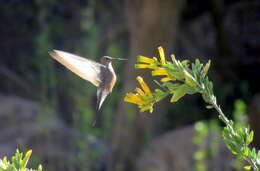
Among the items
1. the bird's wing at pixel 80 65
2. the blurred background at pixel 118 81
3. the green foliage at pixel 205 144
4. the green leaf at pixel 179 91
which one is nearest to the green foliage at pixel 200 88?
the green leaf at pixel 179 91

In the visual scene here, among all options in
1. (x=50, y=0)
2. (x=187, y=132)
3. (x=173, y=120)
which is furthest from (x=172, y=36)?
(x=173, y=120)

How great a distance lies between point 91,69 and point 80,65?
0.30 ft

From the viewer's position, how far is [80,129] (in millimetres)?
5176

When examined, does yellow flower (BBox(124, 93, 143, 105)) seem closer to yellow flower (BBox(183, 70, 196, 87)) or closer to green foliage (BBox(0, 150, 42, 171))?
yellow flower (BBox(183, 70, 196, 87))

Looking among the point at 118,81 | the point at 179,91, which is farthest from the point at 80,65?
the point at 118,81

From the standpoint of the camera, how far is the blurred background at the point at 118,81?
17.8 feet

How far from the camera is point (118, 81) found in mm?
6484

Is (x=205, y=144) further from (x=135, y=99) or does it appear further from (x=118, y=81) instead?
(x=135, y=99)

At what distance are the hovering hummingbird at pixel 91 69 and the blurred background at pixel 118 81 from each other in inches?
100.0

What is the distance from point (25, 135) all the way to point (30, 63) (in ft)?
5.93

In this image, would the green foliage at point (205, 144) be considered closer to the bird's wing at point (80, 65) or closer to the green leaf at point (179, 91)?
the bird's wing at point (80, 65)

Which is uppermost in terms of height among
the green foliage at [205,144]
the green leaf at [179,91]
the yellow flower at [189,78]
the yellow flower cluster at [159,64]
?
the yellow flower cluster at [159,64]

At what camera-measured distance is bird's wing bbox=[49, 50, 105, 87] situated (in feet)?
5.55

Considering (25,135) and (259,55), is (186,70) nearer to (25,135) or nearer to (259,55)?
(25,135)
